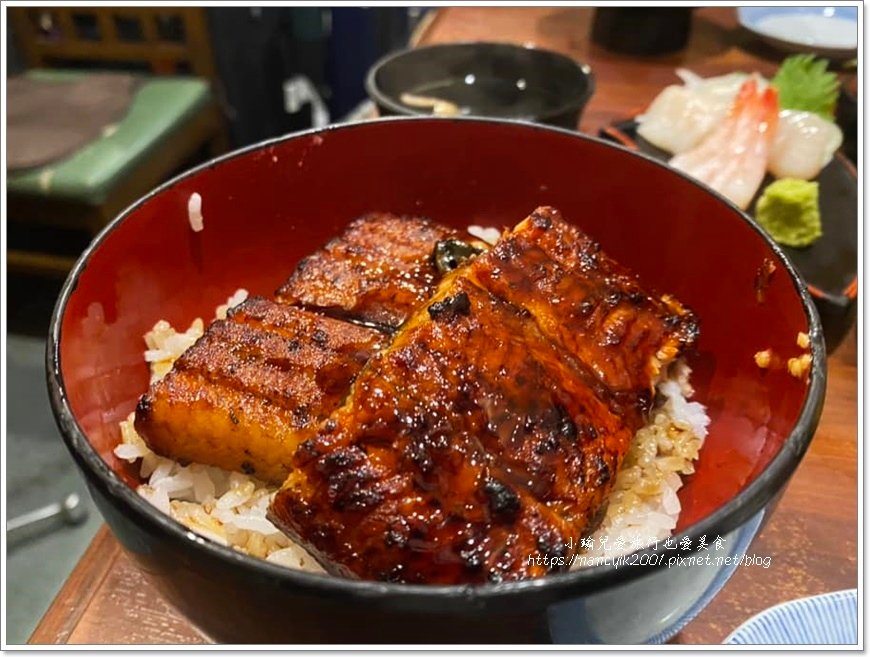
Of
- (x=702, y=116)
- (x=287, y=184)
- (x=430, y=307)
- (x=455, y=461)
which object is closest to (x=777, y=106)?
(x=702, y=116)

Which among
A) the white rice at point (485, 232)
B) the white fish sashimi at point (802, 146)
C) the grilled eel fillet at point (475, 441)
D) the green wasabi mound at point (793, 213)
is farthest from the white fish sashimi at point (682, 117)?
the grilled eel fillet at point (475, 441)

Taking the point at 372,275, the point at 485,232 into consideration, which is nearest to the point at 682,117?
the point at 485,232

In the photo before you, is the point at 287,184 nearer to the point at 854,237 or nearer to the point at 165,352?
the point at 165,352

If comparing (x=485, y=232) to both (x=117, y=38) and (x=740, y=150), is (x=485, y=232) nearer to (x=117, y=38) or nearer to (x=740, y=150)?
(x=740, y=150)

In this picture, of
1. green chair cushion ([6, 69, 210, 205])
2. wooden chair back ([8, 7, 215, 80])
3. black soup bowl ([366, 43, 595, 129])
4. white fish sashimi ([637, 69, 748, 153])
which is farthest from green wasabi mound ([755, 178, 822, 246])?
wooden chair back ([8, 7, 215, 80])

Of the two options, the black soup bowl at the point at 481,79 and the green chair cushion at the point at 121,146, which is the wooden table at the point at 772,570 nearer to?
the black soup bowl at the point at 481,79

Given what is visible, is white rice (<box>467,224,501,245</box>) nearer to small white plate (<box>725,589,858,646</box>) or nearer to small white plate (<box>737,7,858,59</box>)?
small white plate (<box>725,589,858,646</box>)
